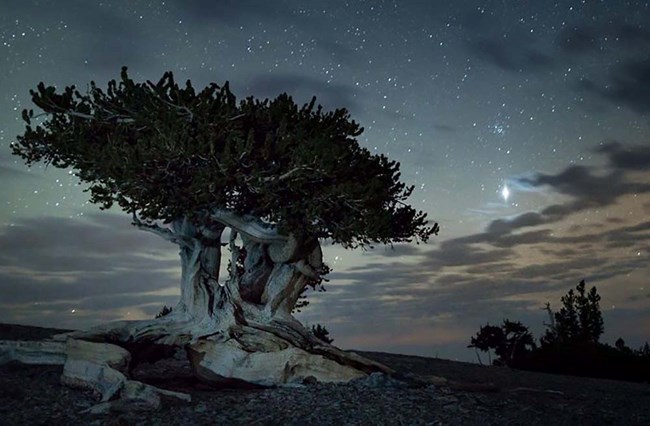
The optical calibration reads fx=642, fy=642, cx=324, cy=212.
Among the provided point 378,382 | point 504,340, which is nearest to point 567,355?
point 504,340

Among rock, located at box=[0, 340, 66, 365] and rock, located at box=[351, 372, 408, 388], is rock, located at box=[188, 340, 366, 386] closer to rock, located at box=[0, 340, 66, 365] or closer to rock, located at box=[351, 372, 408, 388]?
rock, located at box=[351, 372, 408, 388]

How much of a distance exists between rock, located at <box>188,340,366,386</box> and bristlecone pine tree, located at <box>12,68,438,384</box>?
41 millimetres

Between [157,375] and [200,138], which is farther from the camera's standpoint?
[157,375]

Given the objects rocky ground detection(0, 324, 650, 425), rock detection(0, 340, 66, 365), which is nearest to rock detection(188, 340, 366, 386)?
rocky ground detection(0, 324, 650, 425)

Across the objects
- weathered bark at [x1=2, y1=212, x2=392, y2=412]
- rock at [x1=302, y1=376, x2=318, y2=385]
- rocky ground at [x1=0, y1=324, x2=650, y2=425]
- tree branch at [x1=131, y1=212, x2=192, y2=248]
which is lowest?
rocky ground at [x1=0, y1=324, x2=650, y2=425]

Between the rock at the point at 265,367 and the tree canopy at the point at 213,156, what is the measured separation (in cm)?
378

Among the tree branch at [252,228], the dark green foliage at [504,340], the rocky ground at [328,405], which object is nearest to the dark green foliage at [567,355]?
the dark green foliage at [504,340]

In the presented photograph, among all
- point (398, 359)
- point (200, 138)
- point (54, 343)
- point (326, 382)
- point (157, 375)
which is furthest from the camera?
point (398, 359)

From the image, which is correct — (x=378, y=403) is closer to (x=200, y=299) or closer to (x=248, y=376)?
(x=248, y=376)

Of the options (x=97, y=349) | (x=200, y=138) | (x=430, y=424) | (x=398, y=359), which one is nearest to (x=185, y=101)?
(x=200, y=138)

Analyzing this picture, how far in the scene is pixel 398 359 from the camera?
32156 mm

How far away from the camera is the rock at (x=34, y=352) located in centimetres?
2042

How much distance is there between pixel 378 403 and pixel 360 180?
7.70 meters

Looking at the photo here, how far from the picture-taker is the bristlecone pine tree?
18.1 m
